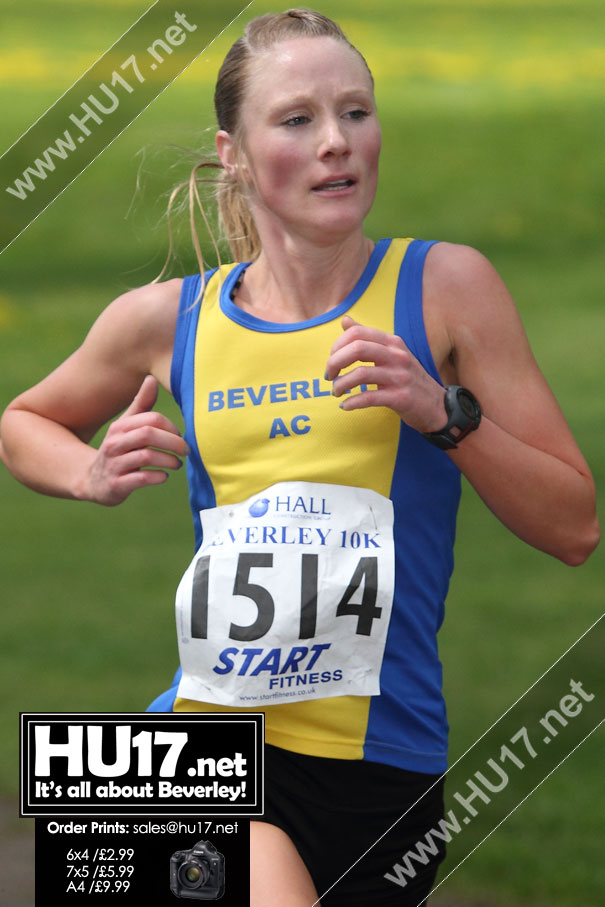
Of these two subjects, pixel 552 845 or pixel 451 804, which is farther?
pixel 552 845

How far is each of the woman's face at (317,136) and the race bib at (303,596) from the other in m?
0.42

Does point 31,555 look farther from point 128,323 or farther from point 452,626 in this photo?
point 128,323

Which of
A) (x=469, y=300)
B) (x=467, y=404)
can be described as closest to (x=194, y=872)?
(x=467, y=404)

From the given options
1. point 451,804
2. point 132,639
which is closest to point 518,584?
point 132,639

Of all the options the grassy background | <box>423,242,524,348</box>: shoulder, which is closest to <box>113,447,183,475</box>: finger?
<box>423,242,524,348</box>: shoulder

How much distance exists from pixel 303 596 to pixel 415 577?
0.18 m

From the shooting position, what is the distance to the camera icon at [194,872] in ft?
7.22

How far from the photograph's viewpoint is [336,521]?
6.99 ft

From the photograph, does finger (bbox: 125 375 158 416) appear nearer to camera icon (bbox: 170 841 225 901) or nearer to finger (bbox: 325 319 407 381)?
finger (bbox: 325 319 407 381)

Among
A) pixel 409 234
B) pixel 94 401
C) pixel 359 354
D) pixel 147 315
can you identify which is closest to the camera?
pixel 359 354

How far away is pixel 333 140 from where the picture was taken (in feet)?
6.82

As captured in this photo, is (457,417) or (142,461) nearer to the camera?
(457,417)

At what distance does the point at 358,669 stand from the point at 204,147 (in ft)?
3.17

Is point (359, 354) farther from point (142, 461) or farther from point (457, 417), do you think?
point (142, 461)
